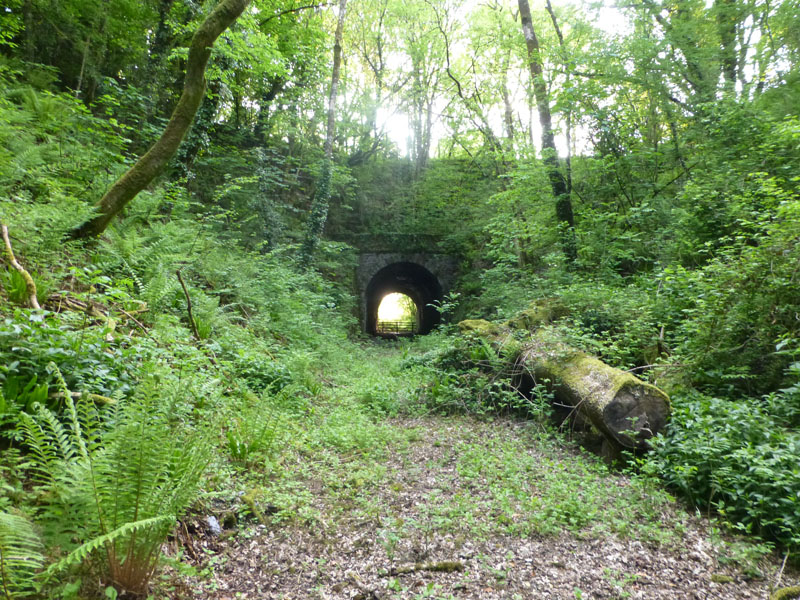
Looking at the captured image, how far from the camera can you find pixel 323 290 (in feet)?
44.0

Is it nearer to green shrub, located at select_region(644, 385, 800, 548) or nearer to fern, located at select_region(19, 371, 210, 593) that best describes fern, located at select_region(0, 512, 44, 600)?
fern, located at select_region(19, 371, 210, 593)

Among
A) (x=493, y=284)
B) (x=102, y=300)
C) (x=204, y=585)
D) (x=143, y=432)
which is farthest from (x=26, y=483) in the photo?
(x=493, y=284)

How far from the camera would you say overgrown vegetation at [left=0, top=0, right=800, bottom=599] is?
231 centimetres

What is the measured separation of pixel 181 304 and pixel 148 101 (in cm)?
805

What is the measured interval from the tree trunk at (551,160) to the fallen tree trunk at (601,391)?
5.49 m

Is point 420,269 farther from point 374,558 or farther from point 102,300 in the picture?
point 374,558

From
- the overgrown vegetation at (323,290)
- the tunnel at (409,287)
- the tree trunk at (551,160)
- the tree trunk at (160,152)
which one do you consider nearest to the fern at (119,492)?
the overgrown vegetation at (323,290)

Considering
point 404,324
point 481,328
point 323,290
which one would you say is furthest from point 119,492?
point 404,324

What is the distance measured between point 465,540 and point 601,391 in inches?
102

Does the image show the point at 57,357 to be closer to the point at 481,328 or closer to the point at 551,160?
the point at 481,328

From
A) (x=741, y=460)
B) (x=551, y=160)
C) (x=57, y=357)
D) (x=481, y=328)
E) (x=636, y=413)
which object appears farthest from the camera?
(x=551, y=160)

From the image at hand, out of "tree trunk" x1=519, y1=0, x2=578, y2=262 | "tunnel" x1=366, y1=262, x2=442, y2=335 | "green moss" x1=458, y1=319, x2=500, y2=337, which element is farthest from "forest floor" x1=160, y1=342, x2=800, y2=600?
"tunnel" x1=366, y1=262, x2=442, y2=335

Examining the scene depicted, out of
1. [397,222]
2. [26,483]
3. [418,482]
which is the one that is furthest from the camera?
[397,222]

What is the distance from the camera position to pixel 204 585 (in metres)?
2.22
